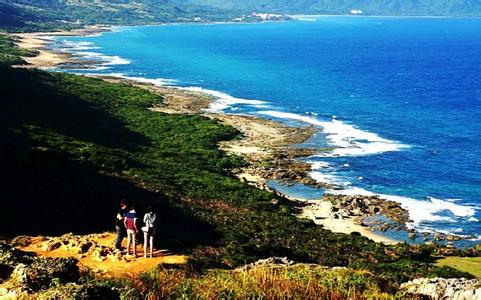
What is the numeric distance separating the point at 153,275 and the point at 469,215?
44.1 m

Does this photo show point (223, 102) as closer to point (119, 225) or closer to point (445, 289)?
point (119, 225)

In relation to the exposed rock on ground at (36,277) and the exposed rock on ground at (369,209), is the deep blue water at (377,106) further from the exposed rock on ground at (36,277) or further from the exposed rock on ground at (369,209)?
the exposed rock on ground at (36,277)

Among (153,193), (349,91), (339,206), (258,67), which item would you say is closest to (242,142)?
(339,206)

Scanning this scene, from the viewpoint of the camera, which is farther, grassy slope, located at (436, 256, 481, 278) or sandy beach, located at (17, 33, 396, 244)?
sandy beach, located at (17, 33, 396, 244)

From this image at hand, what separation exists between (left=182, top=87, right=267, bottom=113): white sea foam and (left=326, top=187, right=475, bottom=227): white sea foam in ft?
152

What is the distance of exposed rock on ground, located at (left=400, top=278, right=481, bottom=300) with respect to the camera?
16.6 metres

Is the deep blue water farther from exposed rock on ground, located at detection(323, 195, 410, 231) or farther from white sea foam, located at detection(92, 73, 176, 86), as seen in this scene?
white sea foam, located at detection(92, 73, 176, 86)

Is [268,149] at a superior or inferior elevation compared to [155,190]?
inferior

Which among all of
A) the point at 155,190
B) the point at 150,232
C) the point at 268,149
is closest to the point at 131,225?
the point at 150,232

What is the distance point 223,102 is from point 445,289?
90.2 metres

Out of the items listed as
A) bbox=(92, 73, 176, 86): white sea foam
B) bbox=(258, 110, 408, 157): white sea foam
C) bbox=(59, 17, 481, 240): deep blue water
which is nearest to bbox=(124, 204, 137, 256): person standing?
bbox=(59, 17, 481, 240): deep blue water

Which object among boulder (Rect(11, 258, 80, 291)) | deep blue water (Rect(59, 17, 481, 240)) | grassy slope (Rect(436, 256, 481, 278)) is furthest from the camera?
deep blue water (Rect(59, 17, 481, 240))

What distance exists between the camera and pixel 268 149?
236 feet

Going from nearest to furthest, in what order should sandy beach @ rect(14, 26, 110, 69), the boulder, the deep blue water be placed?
the boulder → the deep blue water → sandy beach @ rect(14, 26, 110, 69)
